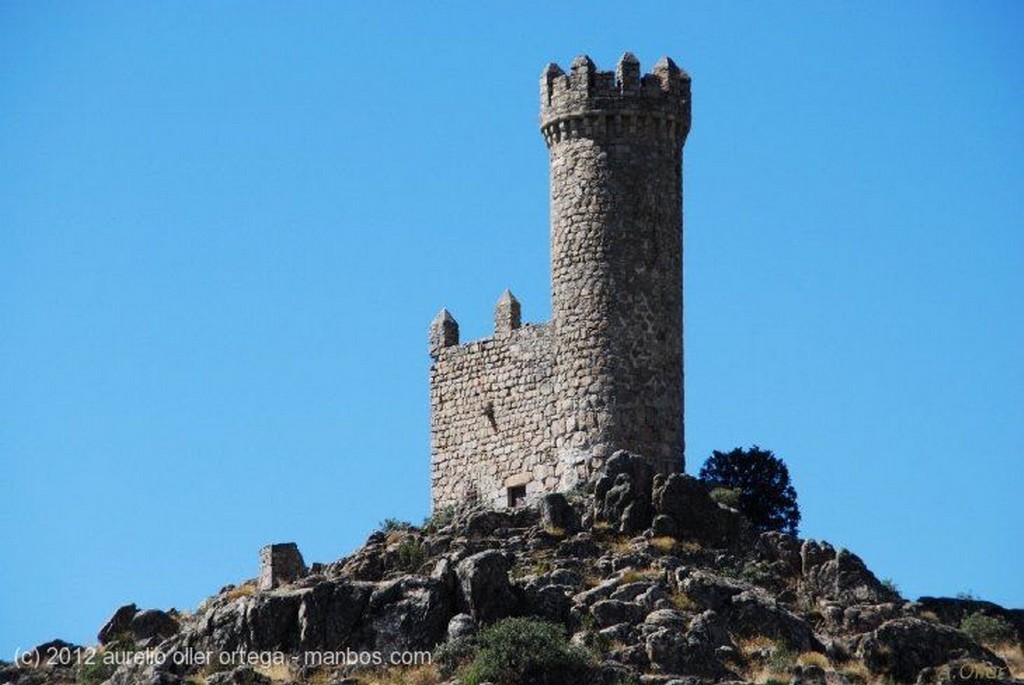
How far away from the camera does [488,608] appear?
5953 centimetres

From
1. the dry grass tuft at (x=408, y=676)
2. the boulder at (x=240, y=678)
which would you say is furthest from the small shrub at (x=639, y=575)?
the boulder at (x=240, y=678)

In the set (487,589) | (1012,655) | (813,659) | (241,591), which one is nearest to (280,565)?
(241,591)

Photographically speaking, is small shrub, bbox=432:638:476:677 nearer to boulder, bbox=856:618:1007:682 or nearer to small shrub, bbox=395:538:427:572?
small shrub, bbox=395:538:427:572

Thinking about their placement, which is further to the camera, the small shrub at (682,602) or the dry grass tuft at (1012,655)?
the small shrub at (682,602)

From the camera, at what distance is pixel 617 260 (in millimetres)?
67062

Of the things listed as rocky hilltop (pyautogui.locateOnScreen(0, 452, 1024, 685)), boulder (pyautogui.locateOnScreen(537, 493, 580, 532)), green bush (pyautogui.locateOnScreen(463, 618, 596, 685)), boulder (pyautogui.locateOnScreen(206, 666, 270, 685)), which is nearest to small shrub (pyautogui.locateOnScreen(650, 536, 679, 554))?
rocky hilltop (pyautogui.locateOnScreen(0, 452, 1024, 685))

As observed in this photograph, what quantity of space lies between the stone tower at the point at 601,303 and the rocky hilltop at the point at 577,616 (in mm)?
2474

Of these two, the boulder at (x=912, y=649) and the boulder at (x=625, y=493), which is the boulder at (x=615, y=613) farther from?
the boulder at (x=912, y=649)

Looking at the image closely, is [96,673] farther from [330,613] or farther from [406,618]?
[406,618]

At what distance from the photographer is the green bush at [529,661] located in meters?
57.6

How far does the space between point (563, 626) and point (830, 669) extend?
4.60 metres

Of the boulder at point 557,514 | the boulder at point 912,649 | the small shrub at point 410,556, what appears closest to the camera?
the boulder at point 912,649

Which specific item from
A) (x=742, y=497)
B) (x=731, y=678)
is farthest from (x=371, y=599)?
(x=742, y=497)

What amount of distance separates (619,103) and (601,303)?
397cm
